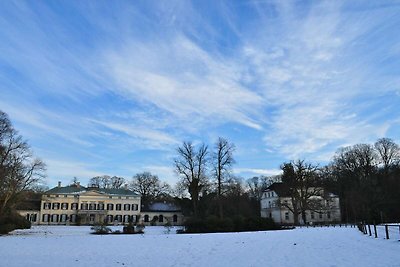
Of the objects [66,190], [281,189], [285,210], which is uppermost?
[66,190]

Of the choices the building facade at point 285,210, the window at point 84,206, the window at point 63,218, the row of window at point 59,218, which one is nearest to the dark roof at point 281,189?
the building facade at point 285,210

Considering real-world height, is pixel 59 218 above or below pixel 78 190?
below

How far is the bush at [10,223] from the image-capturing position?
34406mm

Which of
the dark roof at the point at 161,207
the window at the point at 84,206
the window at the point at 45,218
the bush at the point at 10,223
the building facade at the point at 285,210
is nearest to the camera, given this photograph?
the bush at the point at 10,223

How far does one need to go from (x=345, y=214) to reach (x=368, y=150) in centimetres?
1462

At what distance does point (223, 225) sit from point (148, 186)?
196 feet

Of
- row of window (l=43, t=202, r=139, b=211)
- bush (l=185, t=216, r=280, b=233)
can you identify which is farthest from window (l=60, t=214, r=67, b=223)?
bush (l=185, t=216, r=280, b=233)

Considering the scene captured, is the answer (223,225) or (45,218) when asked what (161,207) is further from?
(223,225)

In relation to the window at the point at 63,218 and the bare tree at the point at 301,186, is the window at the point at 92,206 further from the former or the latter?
the bare tree at the point at 301,186

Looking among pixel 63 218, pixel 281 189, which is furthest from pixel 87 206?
pixel 281 189

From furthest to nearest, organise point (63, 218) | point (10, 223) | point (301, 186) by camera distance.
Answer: point (63, 218) → point (301, 186) → point (10, 223)

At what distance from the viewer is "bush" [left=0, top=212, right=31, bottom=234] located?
3441 cm

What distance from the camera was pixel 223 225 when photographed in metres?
39.7

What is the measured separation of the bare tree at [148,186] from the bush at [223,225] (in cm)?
5529
